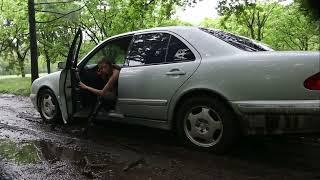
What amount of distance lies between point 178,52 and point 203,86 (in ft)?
2.26

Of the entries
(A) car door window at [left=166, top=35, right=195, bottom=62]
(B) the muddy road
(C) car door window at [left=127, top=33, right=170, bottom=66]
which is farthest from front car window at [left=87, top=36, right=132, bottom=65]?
(B) the muddy road

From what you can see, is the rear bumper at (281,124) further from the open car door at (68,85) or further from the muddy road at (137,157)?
the open car door at (68,85)

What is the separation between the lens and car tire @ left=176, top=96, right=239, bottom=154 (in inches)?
186

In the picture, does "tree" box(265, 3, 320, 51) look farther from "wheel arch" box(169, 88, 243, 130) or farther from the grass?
"wheel arch" box(169, 88, 243, 130)

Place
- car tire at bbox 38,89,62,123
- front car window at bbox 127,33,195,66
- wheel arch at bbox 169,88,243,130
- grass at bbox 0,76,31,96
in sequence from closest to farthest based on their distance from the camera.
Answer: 1. wheel arch at bbox 169,88,243,130
2. front car window at bbox 127,33,195,66
3. car tire at bbox 38,89,62,123
4. grass at bbox 0,76,31,96

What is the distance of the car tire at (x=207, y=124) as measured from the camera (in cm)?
472

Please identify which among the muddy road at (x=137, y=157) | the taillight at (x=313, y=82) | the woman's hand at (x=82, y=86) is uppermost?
the taillight at (x=313, y=82)

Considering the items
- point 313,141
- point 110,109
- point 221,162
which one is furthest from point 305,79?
point 110,109

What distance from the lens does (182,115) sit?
201 inches

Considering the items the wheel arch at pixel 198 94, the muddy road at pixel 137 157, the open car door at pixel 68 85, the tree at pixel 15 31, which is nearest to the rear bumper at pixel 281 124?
the wheel arch at pixel 198 94

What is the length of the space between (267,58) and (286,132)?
0.83 m

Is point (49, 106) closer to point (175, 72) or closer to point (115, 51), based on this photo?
point (115, 51)

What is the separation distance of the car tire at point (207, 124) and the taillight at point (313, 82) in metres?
0.91

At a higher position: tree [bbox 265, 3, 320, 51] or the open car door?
tree [bbox 265, 3, 320, 51]
